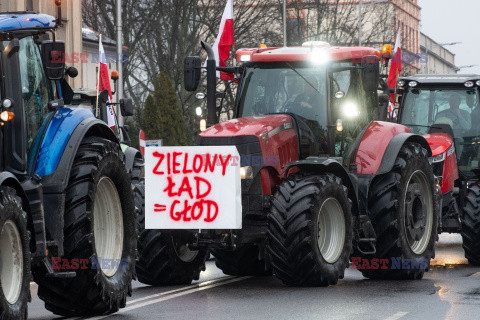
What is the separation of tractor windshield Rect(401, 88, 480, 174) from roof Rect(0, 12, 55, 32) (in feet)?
27.6

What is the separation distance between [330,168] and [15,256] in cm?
504

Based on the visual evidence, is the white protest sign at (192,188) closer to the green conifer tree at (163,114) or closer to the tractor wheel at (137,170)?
the tractor wheel at (137,170)

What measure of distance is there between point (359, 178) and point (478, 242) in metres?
2.61

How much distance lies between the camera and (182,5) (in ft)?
153

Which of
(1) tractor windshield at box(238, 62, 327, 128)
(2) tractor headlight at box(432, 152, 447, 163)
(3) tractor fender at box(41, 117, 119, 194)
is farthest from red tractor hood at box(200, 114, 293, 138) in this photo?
(2) tractor headlight at box(432, 152, 447, 163)

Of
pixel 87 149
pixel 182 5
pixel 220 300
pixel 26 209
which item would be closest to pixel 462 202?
pixel 220 300

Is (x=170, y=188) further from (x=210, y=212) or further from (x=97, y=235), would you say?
(x=97, y=235)

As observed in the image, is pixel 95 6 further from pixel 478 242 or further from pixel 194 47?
pixel 478 242

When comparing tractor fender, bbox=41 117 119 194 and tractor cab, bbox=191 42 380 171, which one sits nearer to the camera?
tractor fender, bbox=41 117 119 194

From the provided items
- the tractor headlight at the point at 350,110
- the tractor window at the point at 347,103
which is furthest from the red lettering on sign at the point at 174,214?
the tractor headlight at the point at 350,110

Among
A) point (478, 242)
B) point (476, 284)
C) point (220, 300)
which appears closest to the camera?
point (220, 300)

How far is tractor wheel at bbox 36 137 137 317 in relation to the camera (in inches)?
359

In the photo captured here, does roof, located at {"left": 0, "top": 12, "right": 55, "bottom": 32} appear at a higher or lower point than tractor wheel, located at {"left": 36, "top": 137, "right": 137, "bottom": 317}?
higher

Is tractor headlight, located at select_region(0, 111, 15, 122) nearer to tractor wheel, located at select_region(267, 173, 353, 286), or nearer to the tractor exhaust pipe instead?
tractor wheel, located at select_region(267, 173, 353, 286)
